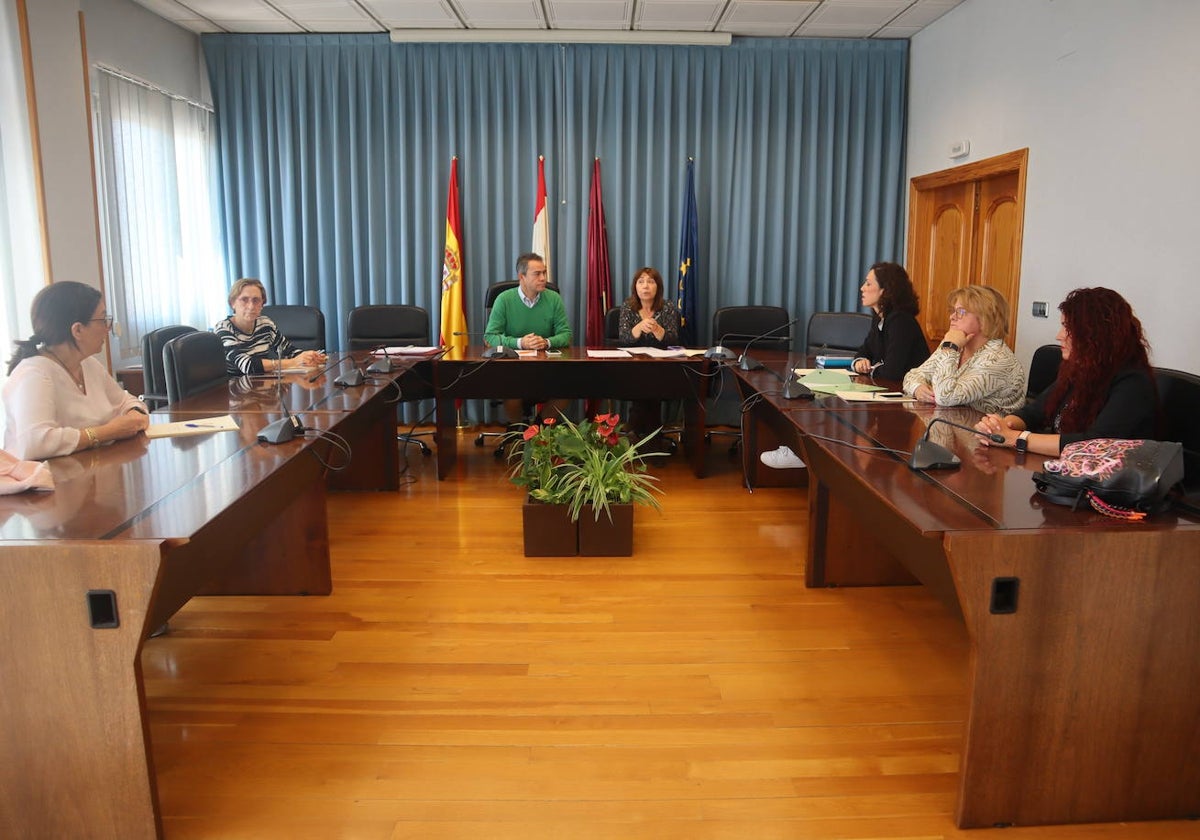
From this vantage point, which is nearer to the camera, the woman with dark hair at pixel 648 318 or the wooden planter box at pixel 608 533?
the wooden planter box at pixel 608 533

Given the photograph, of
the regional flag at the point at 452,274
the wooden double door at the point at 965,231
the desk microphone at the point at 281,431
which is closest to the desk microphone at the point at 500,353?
the regional flag at the point at 452,274

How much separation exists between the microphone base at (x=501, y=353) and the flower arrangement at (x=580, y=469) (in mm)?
968

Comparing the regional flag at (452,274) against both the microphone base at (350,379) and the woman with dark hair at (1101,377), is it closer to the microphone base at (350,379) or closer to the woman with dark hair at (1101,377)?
the microphone base at (350,379)

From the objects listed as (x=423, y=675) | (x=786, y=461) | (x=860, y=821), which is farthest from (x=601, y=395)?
(x=860, y=821)

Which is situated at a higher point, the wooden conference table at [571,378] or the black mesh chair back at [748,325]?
the black mesh chair back at [748,325]

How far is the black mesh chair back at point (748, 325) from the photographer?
5391mm

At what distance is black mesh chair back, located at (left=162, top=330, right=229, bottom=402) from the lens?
11.5 ft

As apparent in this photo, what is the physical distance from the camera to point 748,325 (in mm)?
5438

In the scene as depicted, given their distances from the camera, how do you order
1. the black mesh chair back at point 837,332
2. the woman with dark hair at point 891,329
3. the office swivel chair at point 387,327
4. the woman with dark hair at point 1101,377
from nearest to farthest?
the woman with dark hair at point 1101,377
the woman with dark hair at point 891,329
the black mesh chair back at point 837,332
the office swivel chair at point 387,327

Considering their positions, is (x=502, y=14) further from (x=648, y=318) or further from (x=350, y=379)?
(x=350, y=379)

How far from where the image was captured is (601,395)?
479 centimetres

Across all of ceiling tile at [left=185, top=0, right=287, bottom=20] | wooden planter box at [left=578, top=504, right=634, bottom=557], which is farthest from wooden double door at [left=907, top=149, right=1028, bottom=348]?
ceiling tile at [left=185, top=0, right=287, bottom=20]

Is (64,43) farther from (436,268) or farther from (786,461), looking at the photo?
(786,461)

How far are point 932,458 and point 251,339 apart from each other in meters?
3.19
